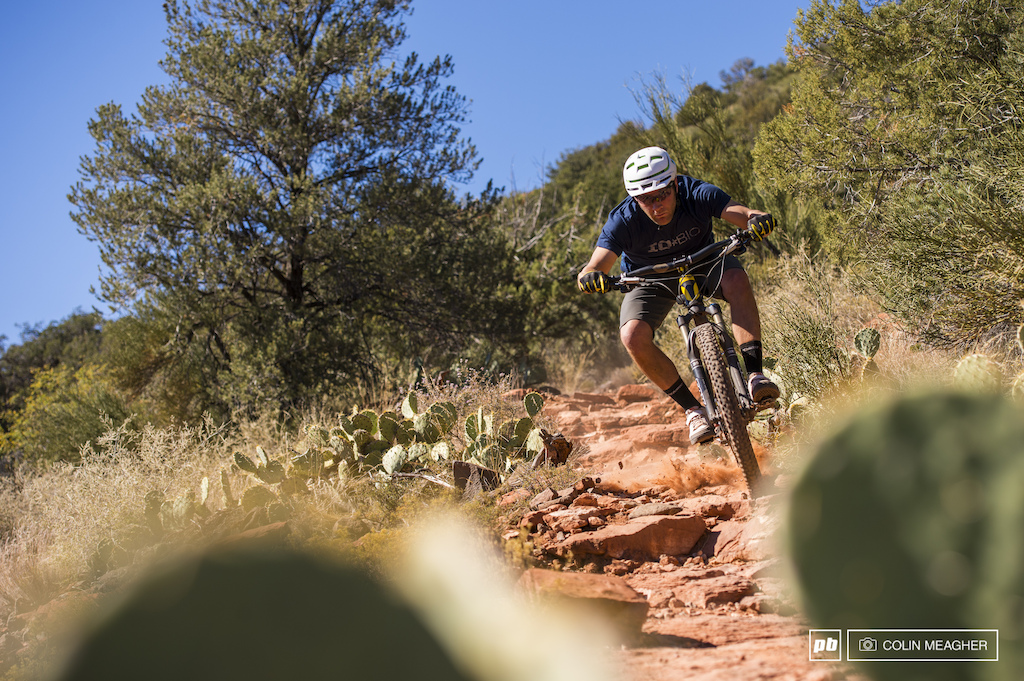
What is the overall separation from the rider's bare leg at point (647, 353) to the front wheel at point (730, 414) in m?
0.47

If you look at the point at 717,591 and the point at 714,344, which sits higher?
the point at 714,344

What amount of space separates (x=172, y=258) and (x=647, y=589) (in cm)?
800

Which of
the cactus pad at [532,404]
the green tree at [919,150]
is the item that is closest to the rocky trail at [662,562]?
the cactus pad at [532,404]

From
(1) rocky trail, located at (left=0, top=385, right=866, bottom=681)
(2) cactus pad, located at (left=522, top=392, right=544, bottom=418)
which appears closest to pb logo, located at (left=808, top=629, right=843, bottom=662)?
(1) rocky trail, located at (left=0, top=385, right=866, bottom=681)

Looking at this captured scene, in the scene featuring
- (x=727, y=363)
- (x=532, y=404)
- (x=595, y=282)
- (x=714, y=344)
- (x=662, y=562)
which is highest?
(x=595, y=282)

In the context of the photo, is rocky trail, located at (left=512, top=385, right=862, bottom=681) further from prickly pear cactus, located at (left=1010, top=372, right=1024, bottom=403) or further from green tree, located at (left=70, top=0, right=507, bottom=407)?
green tree, located at (left=70, top=0, right=507, bottom=407)

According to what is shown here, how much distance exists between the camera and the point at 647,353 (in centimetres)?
406

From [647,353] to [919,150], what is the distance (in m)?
4.15

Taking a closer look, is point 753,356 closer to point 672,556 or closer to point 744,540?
point 744,540

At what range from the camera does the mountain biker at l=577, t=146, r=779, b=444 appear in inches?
151

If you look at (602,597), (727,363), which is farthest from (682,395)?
(602,597)

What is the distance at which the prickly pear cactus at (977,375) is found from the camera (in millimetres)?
3113

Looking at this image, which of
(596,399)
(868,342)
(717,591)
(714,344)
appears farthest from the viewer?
(596,399)
